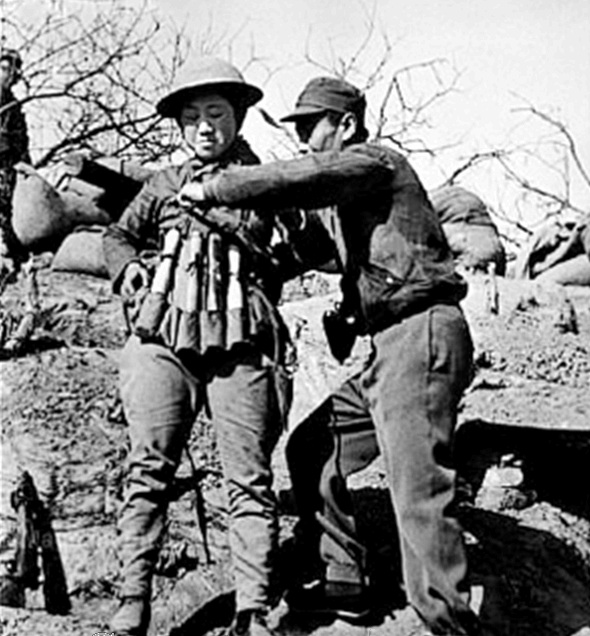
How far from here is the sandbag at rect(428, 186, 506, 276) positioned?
7281mm

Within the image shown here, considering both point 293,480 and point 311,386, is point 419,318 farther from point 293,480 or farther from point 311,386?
point 311,386

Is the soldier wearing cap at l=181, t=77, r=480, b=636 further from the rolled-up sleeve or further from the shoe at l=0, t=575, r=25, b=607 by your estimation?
the shoe at l=0, t=575, r=25, b=607

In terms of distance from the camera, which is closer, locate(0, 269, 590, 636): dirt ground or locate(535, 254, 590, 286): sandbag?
locate(0, 269, 590, 636): dirt ground

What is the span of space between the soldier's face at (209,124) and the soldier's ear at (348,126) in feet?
1.16

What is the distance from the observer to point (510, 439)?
6047 millimetres

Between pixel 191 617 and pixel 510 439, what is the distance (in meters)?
2.12

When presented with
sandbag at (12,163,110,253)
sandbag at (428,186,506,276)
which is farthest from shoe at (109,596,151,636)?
sandbag at (428,186,506,276)

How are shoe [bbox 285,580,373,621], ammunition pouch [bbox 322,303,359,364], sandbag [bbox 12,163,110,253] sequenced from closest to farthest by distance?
shoe [bbox 285,580,373,621] → ammunition pouch [bbox 322,303,359,364] → sandbag [bbox 12,163,110,253]

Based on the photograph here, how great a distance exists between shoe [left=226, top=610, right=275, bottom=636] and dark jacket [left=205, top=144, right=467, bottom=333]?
36.5 inches

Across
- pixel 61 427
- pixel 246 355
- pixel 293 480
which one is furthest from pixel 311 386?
pixel 246 355

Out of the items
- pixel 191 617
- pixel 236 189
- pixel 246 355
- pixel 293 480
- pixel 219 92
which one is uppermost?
pixel 219 92

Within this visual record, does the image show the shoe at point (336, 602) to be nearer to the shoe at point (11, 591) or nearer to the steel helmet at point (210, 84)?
the shoe at point (11, 591)

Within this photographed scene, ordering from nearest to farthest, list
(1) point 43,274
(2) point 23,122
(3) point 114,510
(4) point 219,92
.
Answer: (4) point 219,92 → (3) point 114,510 → (1) point 43,274 → (2) point 23,122

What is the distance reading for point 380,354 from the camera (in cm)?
414
